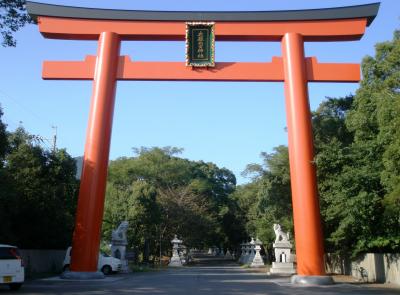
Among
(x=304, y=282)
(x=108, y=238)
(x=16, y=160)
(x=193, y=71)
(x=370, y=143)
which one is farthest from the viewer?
(x=108, y=238)

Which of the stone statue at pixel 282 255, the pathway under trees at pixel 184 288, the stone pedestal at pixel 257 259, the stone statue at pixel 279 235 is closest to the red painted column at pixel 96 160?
the pathway under trees at pixel 184 288

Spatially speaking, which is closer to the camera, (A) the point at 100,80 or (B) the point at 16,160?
(A) the point at 100,80

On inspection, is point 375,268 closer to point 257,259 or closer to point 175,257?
point 257,259

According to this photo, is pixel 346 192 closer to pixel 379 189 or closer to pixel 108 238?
pixel 379 189

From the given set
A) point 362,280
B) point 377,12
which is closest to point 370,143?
point 377,12

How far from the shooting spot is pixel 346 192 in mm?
19094

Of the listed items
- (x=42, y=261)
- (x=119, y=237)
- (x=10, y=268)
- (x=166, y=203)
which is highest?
(x=166, y=203)

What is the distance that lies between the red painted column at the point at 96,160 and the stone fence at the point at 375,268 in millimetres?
11887

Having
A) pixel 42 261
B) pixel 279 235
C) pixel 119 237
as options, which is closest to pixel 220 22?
pixel 42 261

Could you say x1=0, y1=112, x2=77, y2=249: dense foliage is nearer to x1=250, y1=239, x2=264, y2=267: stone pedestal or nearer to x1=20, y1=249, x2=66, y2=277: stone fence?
x1=20, y1=249, x2=66, y2=277: stone fence

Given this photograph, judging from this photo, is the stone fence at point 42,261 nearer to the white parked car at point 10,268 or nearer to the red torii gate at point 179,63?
the red torii gate at point 179,63

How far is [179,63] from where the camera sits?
20375 mm

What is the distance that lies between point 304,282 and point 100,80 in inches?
451

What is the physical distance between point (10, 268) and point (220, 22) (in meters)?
12.8
